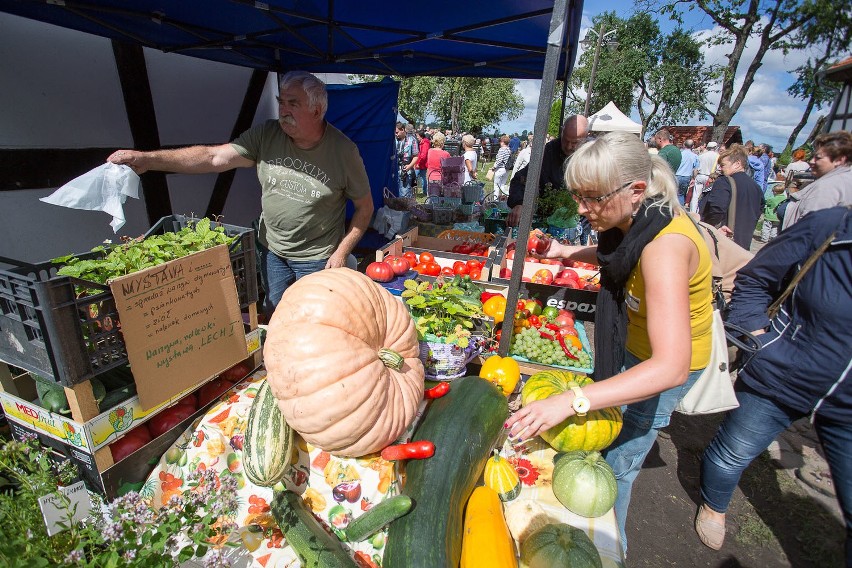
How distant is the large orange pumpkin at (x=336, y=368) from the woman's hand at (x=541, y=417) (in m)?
0.41

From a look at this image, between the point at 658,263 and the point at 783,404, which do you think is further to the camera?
the point at 783,404

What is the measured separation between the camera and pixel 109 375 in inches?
64.4

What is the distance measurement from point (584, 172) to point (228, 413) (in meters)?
1.83

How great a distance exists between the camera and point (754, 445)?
97.3 inches

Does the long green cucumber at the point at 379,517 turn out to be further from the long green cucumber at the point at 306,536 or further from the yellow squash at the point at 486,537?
the yellow squash at the point at 486,537

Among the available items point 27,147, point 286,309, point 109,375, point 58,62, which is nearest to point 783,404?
point 286,309

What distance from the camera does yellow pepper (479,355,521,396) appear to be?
6.88 ft

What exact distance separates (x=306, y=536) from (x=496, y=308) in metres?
1.90

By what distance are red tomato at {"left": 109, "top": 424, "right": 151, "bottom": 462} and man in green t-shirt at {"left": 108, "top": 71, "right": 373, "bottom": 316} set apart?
1.71 m

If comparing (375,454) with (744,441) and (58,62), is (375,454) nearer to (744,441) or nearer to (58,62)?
(744,441)

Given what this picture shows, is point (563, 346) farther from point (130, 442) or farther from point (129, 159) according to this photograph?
point (129, 159)

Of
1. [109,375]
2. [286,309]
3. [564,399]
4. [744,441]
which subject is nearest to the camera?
[286,309]

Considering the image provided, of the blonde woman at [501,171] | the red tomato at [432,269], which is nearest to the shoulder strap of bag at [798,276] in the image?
the red tomato at [432,269]

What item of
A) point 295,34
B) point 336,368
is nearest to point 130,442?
point 336,368
